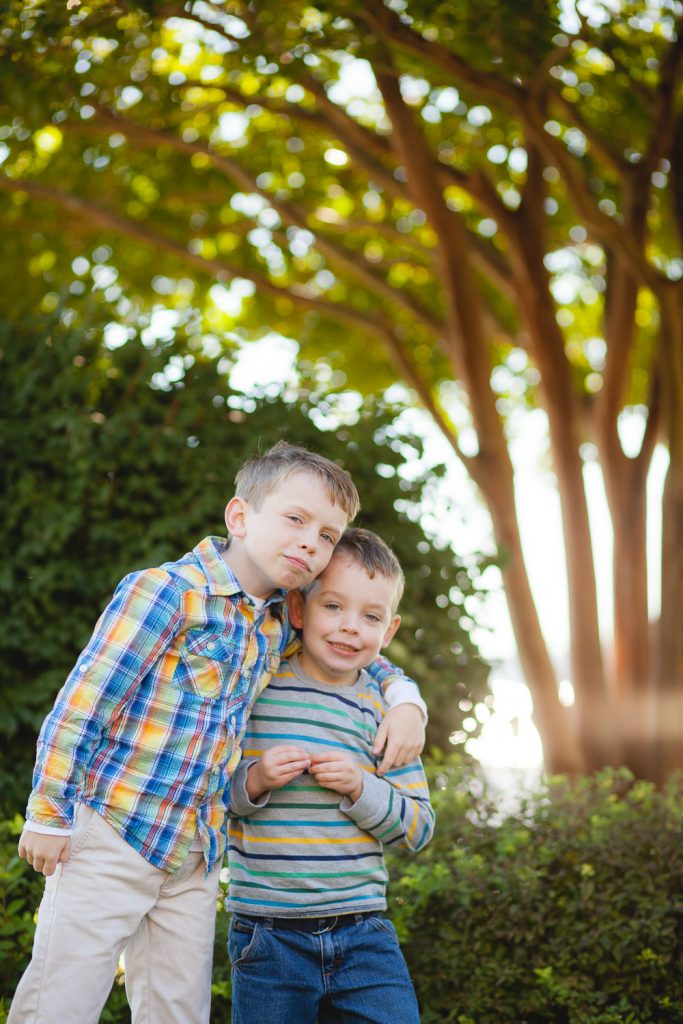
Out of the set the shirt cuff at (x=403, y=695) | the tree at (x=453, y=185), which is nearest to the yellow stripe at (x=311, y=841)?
the shirt cuff at (x=403, y=695)

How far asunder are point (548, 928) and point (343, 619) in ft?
4.74

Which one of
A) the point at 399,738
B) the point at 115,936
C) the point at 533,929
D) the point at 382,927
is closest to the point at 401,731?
the point at 399,738

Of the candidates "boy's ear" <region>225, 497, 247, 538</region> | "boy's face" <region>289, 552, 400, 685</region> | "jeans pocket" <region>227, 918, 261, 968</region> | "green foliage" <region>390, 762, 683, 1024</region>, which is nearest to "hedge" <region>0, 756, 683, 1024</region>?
"green foliage" <region>390, 762, 683, 1024</region>

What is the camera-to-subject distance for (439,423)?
722 cm

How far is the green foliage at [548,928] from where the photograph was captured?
307 cm

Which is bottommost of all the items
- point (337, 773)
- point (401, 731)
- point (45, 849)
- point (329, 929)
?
point (329, 929)

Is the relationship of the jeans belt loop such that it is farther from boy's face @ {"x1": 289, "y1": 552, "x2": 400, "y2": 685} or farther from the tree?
the tree

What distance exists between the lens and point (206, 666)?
2.25 meters

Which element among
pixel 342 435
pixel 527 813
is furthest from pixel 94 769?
pixel 342 435

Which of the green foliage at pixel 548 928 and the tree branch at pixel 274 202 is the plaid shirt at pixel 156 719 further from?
the tree branch at pixel 274 202

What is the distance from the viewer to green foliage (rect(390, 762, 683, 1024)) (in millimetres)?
3072

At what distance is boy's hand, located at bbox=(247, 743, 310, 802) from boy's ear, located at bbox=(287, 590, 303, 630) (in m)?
0.34

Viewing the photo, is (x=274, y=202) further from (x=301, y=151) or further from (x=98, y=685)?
(x=98, y=685)

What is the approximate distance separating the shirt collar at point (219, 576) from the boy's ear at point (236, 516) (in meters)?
0.05
